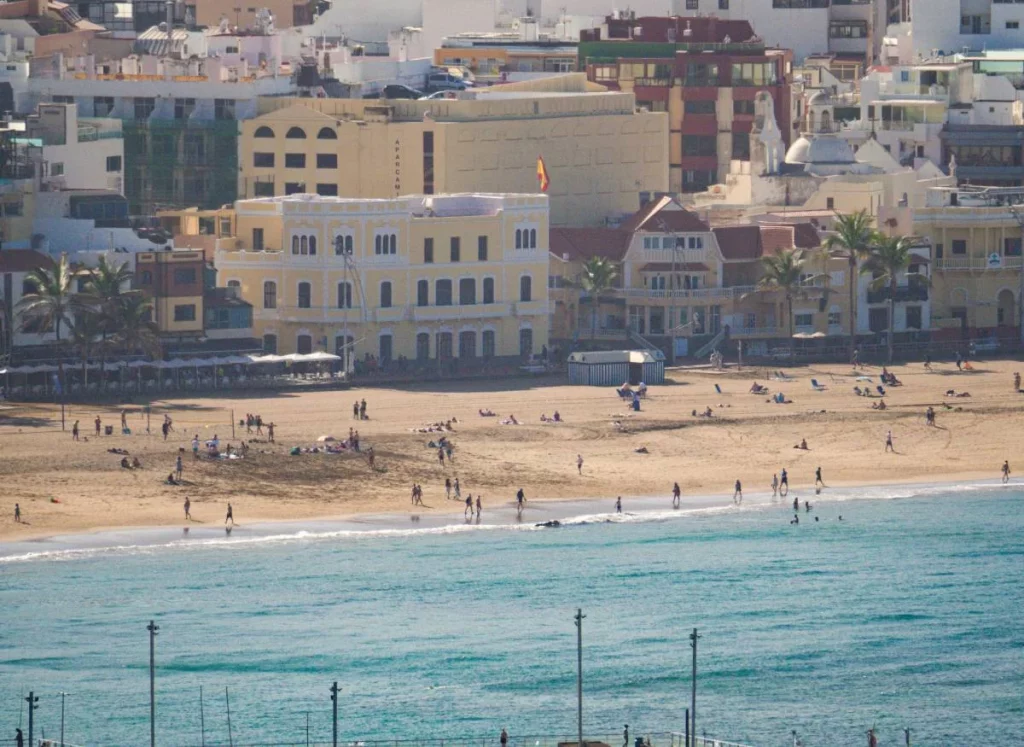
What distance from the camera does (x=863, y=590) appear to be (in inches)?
5113

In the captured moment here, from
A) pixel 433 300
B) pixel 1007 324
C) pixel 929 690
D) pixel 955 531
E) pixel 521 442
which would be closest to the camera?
pixel 929 690

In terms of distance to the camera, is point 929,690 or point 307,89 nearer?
point 929,690

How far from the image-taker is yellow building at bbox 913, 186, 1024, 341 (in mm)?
188125

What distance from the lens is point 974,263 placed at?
619ft

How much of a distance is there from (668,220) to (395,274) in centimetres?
1726

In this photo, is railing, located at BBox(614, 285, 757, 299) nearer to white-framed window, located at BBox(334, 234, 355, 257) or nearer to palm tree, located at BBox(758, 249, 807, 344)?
palm tree, located at BBox(758, 249, 807, 344)

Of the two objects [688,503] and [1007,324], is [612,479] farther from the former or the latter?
[1007,324]

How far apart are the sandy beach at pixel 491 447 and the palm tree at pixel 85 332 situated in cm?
374

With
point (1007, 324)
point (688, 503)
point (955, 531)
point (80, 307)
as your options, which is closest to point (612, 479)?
point (688, 503)

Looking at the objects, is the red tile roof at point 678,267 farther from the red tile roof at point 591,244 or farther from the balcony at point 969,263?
the balcony at point 969,263

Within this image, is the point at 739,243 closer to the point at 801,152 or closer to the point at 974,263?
the point at 974,263

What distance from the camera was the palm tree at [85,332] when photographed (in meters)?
156

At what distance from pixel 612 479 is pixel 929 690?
34.2 m

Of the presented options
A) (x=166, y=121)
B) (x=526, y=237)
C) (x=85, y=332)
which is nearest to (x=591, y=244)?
(x=526, y=237)
